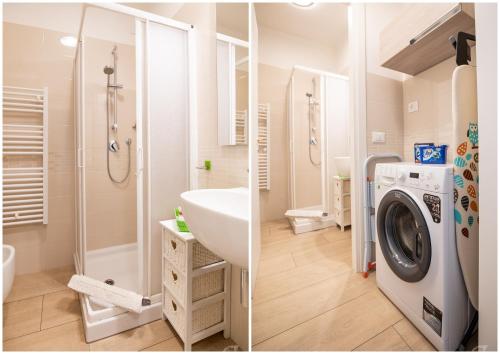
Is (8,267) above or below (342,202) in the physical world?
below

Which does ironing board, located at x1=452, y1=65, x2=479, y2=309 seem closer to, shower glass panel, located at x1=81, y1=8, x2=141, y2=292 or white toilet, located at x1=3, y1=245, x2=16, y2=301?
shower glass panel, located at x1=81, y1=8, x2=141, y2=292

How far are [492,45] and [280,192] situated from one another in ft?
2.76

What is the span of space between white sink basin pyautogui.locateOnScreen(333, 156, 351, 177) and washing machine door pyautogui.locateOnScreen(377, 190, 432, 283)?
41 centimetres

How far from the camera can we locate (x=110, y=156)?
149cm

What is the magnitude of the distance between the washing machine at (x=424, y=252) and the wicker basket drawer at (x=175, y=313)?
1013 mm

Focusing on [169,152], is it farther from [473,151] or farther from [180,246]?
[473,151]

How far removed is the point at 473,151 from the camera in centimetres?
79

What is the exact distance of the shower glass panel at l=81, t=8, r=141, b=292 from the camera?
1.25m

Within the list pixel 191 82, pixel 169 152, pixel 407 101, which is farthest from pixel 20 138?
pixel 407 101

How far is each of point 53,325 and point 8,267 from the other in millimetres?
303

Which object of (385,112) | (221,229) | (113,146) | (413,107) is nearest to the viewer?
(221,229)

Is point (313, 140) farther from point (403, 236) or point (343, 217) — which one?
point (343, 217)

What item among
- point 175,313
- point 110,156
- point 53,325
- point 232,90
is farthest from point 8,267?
point 232,90

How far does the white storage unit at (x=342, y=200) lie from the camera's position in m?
1.45
